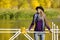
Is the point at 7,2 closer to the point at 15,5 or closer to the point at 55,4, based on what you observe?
the point at 15,5

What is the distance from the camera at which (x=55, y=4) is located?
→ 27281 mm

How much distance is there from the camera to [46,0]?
27.0m

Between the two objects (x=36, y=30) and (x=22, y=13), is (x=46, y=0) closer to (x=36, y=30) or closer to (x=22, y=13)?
(x=22, y=13)

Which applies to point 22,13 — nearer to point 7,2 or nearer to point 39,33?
point 7,2

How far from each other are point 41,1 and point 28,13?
1716 mm

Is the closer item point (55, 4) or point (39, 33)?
point (39, 33)

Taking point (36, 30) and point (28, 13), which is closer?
point (36, 30)

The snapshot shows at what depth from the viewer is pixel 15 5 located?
90.8 ft

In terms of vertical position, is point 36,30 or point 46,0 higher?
point 46,0

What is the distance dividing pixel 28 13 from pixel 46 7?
6.21 feet

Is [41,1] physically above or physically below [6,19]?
above

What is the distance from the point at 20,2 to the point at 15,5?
1.89 ft

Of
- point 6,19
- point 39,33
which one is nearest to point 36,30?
point 39,33

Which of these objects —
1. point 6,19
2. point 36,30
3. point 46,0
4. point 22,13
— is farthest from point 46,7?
point 36,30
